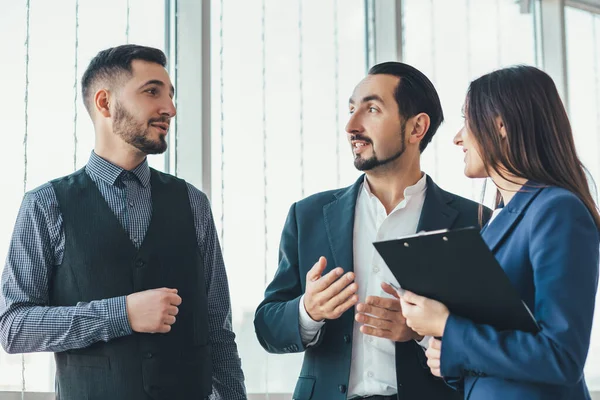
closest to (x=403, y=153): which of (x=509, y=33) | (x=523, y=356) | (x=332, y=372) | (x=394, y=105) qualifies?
(x=394, y=105)

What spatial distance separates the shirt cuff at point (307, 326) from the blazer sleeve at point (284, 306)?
12 millimetres

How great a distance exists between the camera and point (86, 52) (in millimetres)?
2803

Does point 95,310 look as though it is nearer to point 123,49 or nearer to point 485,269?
point 123,49

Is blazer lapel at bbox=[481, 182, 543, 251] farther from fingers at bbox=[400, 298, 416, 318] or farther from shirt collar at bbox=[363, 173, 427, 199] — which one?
shirt collar at bbox=[363, 173, 427, 199]

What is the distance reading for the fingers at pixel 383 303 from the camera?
76.7 inches

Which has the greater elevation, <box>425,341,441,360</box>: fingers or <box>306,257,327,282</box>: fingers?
<box>306,257,327,282</box>: fingers

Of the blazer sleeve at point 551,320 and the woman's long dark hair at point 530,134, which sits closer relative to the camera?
the blazer sleeve at point 551,320

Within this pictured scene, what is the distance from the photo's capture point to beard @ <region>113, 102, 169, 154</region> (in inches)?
89.2

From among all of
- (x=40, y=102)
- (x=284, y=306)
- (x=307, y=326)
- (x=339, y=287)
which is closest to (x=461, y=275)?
(x=339, y=287)

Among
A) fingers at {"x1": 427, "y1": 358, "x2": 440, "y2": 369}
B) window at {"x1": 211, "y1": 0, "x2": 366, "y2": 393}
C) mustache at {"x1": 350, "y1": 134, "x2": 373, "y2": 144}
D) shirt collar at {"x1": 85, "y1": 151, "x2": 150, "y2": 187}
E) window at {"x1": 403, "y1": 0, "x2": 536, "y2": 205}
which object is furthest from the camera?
window at {"x1": 403, "y1": 0, "x2": 536, "y2": 205}

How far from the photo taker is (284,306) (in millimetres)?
2223

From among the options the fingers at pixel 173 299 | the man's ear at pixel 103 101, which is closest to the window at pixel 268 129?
the man's ear at pixel 103 101

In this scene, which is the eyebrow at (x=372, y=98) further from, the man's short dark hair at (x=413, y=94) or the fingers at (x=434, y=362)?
the fingers at (x=434, y=362)

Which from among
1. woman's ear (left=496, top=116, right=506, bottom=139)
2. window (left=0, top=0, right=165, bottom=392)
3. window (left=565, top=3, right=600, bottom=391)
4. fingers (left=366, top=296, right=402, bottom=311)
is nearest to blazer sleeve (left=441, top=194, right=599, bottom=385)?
woman's ear (left=496, top=116, right=506, bottom=139)
